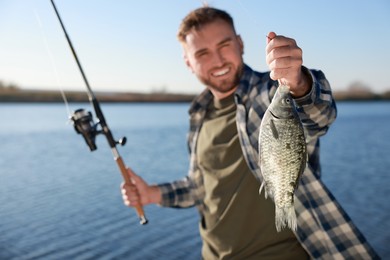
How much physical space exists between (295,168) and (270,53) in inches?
17.3

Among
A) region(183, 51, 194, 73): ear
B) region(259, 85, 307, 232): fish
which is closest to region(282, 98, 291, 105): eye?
region(259, 85, 307, 232): fish

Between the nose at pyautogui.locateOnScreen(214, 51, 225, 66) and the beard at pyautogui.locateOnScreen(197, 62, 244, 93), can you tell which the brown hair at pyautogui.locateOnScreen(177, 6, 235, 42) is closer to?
the nose at pyautogui.locateOnScreen(214, 51, 225, 66)

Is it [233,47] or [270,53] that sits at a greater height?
[233,47]

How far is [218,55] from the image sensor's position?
2.92 metres

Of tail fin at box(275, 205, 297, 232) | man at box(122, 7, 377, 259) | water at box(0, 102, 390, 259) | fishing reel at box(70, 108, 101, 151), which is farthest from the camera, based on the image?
water at box(0, 102, 390, 259)

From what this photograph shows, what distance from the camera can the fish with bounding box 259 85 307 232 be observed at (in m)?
1.55

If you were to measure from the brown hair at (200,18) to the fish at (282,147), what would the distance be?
147 centimetres

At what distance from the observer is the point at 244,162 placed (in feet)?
8.64

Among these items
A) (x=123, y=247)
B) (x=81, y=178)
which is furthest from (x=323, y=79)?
(x=81, y=178)

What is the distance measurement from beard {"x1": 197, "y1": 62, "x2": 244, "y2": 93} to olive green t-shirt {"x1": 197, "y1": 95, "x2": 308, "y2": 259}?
0.09m

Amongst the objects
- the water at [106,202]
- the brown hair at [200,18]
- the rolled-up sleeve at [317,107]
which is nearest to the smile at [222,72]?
the brown hair at [200,18]

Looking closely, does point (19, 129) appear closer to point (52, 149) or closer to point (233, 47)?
point (52, 149)

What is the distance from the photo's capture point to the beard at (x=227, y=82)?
292cm

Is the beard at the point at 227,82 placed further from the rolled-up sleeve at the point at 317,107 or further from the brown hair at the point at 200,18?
the rolled-up sleeve at the point at 317,107
